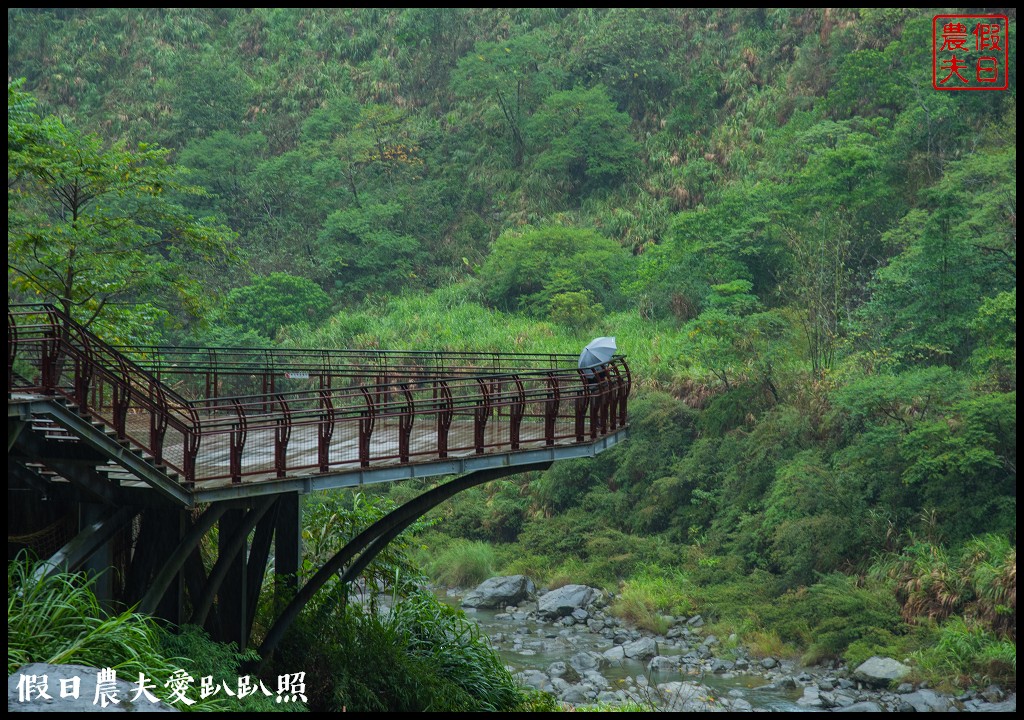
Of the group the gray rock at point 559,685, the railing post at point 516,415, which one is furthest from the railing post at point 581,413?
the gray rock at point 559,685

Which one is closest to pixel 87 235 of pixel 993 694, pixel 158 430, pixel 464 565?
pixel 158 430

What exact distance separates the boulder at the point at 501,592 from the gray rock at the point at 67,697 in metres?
16.6

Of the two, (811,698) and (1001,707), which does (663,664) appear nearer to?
(811,698)

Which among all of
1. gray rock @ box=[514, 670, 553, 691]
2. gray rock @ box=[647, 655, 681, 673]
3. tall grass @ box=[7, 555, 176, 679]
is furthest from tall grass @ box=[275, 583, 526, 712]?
gray rock @ box=[647, 655, 681, 673]

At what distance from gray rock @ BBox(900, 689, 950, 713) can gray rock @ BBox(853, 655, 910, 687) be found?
70 centimetres

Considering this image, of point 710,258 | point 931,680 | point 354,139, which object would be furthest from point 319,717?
point 354,139

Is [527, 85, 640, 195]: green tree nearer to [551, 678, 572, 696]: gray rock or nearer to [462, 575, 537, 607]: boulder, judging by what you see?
[462, 575, 537, 607]: boulder

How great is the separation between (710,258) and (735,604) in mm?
11567

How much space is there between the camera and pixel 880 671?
65.0 ft

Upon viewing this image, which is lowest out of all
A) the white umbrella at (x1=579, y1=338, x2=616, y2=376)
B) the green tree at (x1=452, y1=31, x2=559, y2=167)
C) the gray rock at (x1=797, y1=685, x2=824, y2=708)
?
the gray rock at (x1=797, y1=685, x2=824, y2=708)

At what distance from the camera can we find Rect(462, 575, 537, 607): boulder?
25469 millimetres

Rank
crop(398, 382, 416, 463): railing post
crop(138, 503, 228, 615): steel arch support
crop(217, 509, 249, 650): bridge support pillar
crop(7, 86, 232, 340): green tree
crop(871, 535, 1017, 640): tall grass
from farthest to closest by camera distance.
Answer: crop(871, 535, 1017, 640): tall grass → crop(7, 86, 232, 340): green tree → crop(217, 509, 249, 650): bridge support pillar → crop(398, 382, 416, 463): railing post → crop(138, 503, 228, 615): steel arch support

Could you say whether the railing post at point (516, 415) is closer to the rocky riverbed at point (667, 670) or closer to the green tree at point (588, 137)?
the rocky riverbed at point (667, 670)

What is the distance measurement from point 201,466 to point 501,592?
47.6ft
